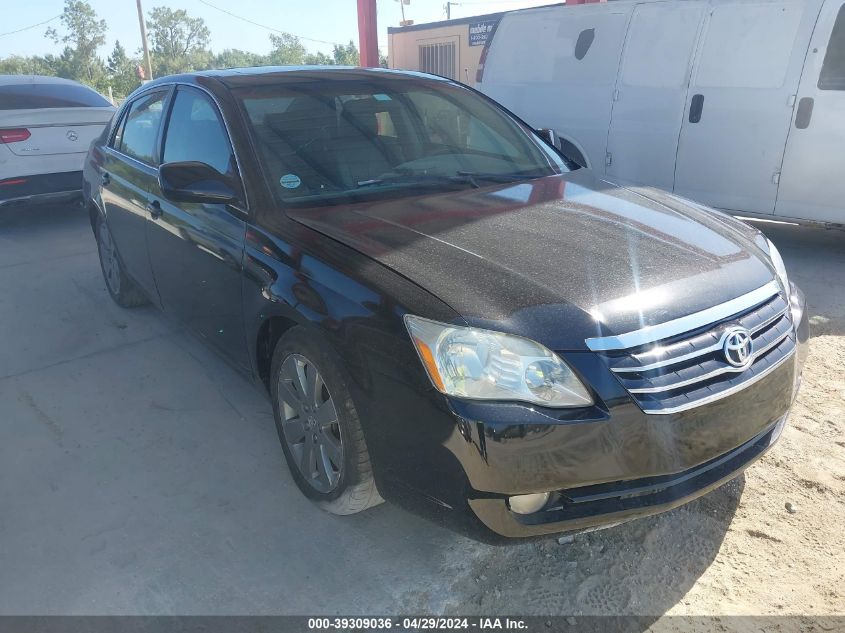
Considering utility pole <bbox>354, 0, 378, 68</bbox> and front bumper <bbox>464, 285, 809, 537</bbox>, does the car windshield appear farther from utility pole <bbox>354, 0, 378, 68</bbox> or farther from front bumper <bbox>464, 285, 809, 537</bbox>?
utility pole <bbox>354, 0, 378, 68</bbox>

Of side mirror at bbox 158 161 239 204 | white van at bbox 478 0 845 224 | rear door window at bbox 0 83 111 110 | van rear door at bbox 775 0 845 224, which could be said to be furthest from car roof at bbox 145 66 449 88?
rear door window at bbox 0 83 111 110

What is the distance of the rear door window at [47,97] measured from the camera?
21.8ft

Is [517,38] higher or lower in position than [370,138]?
higher

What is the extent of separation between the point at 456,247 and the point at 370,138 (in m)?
1.01

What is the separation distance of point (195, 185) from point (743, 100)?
15.1ft

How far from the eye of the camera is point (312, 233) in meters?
2.39

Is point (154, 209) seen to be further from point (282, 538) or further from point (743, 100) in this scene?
point (743, 100)

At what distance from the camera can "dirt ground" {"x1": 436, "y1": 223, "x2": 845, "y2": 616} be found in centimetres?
212

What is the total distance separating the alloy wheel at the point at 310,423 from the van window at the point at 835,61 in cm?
473

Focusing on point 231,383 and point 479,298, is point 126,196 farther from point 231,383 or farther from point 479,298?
point 479,298

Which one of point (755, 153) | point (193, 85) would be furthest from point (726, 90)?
point (193, 85)

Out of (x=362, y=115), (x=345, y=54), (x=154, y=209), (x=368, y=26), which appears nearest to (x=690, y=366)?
(x=362, y=115)

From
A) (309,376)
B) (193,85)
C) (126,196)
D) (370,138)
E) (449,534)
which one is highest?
(193,85)

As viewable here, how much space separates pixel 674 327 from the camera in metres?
1.91
